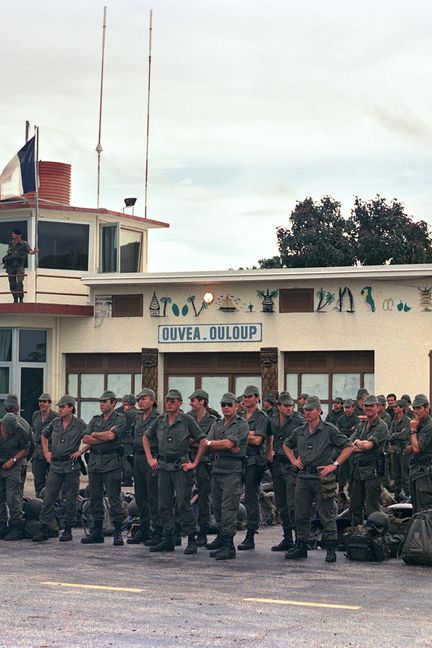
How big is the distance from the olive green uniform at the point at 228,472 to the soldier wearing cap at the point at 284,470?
2.62ft

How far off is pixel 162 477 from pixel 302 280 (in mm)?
13474

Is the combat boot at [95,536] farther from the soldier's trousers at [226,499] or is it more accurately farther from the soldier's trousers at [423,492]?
the soldier's trousers at [423,492]

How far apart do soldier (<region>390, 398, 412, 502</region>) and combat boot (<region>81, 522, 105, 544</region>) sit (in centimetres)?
716

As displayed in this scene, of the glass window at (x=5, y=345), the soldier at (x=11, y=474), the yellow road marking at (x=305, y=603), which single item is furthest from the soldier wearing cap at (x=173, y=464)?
the glass window at (x=5, y=345)

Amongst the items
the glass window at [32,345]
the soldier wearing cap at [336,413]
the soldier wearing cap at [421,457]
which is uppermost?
the glass window at [32,345]

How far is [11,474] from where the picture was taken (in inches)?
693

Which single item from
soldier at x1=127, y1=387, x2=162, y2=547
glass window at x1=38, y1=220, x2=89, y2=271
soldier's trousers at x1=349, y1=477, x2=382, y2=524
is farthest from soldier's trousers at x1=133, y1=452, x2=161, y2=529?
glass window at x1=38, y1=220, x2=89, y2=271

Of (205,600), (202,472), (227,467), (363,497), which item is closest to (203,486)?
(202,472)

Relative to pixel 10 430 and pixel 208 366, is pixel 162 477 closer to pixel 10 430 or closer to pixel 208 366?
pixel 10 430

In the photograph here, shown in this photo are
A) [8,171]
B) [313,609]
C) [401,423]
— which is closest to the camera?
[313,609]

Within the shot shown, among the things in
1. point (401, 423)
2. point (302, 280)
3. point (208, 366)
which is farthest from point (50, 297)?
point (401, 423)

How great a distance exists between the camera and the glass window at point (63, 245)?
31500mm

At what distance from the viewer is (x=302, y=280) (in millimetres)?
29203

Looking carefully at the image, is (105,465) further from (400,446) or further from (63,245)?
(63,245)
